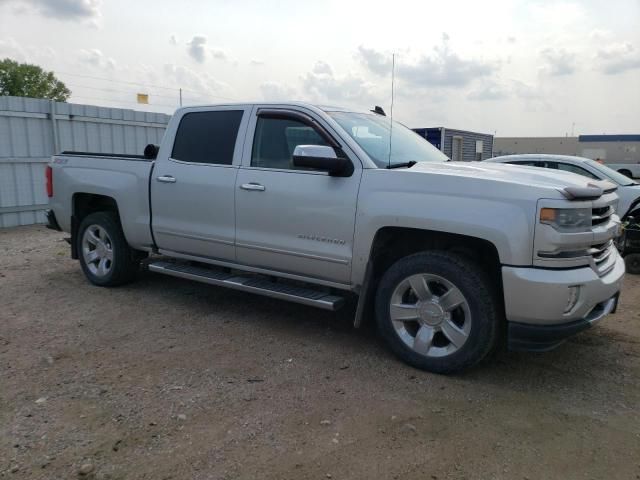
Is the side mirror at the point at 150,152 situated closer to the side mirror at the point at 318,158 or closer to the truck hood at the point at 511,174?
the side mirror at the point at 318,158

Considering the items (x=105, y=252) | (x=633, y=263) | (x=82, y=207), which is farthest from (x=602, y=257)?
(x=82, y=207)

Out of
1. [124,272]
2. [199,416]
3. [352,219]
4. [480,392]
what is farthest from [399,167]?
[124,272]

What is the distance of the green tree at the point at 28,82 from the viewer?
5422cm

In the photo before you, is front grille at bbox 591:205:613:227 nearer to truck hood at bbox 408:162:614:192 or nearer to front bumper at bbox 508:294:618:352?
truck hood at bbox 408:162:614:192

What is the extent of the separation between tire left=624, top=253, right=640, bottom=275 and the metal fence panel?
Result: 420 inches

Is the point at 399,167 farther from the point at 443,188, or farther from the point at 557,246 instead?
the point at 557,246

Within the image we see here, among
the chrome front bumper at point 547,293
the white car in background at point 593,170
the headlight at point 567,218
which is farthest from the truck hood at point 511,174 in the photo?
the white car in background at point 593,170

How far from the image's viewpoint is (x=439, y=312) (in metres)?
3.93

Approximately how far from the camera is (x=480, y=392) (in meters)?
3.73

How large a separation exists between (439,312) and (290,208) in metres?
1.49

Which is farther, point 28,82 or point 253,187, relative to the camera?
point 28,82

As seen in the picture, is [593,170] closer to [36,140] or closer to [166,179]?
[166,179]

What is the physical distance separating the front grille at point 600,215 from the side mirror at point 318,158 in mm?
1824

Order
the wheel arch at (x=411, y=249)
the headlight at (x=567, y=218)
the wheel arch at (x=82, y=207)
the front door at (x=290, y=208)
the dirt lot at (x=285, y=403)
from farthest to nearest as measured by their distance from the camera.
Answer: the wheel arch at (x=82, y=207)
the front door at (x=290, y=208)
the wheel arch at (x=411, y=249)
the headlight at (x=567, y=218)
the dirt lot at (x=285, y=403)
